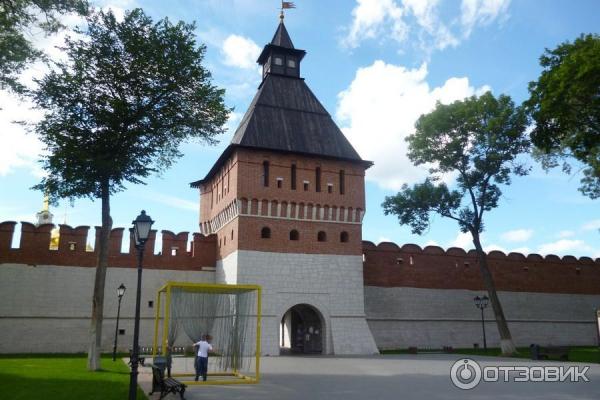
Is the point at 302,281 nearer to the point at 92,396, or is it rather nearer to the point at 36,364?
the point at 36,364

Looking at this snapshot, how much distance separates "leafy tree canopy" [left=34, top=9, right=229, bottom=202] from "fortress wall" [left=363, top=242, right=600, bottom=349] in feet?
45.3

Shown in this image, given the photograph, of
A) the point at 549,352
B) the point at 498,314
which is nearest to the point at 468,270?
the point at 498,314

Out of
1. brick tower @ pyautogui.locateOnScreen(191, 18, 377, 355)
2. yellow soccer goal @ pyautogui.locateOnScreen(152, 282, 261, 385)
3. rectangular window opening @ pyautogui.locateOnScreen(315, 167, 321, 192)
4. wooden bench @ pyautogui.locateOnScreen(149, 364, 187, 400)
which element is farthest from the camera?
rectangular window opening @ pyautogui.locateOnScreen(315, 167, 321, 192)

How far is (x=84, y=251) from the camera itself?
81.4 feet

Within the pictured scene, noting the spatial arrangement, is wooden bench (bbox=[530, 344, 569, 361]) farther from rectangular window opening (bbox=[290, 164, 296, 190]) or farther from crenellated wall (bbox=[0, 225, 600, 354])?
rectangular window opening (bbox=[290, 164, 296, 190])

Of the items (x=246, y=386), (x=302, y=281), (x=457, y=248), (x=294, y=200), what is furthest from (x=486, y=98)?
(x=246, y=386)

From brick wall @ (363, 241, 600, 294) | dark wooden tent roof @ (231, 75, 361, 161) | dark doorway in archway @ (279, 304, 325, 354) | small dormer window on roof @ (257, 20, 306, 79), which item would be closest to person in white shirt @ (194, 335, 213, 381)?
dark doorway in archway @ (279, 304, 325, 354)

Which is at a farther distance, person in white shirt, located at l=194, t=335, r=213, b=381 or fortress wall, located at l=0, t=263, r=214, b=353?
fortress wall, located at l=0, t=263, r=214, b=353

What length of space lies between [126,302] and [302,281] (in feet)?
27.7

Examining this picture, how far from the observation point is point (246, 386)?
12.7 meters

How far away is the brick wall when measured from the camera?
28266 millimetres

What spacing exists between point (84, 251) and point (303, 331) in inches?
445

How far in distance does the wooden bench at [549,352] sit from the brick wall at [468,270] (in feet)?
28.7

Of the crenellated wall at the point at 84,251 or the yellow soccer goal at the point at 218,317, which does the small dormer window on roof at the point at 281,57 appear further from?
the yellow soccer goal at the point at 218,317
